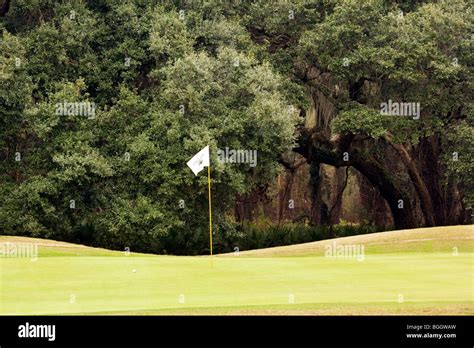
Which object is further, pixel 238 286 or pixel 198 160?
pixel 198 160

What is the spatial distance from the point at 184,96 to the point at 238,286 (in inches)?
785

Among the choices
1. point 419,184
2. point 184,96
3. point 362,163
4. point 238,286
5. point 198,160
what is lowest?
point 238,286

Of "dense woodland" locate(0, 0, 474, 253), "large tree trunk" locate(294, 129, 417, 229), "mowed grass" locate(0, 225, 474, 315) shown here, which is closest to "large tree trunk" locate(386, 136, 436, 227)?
"large tree trunk" locate(294, 129, 417, 229)

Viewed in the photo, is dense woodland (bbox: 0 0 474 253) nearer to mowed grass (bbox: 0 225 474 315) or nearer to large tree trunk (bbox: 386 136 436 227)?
large tree trunk (bbox: 386 136 436 227)

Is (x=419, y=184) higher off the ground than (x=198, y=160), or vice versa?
(x=419, y=184)

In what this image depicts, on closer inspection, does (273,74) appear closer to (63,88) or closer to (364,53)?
(364,53)

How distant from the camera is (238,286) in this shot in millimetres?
15969

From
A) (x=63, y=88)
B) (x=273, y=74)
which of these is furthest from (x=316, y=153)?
(x=63, y=88)

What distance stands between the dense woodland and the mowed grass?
14928mm

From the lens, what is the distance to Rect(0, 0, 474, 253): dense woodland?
35.5 meters

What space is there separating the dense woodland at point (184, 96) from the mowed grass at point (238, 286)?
14.9 metres

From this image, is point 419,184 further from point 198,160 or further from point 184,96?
point 198,160

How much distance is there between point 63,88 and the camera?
36281 millimetres

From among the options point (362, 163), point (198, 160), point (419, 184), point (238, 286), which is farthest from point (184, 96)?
point (238, 286)
